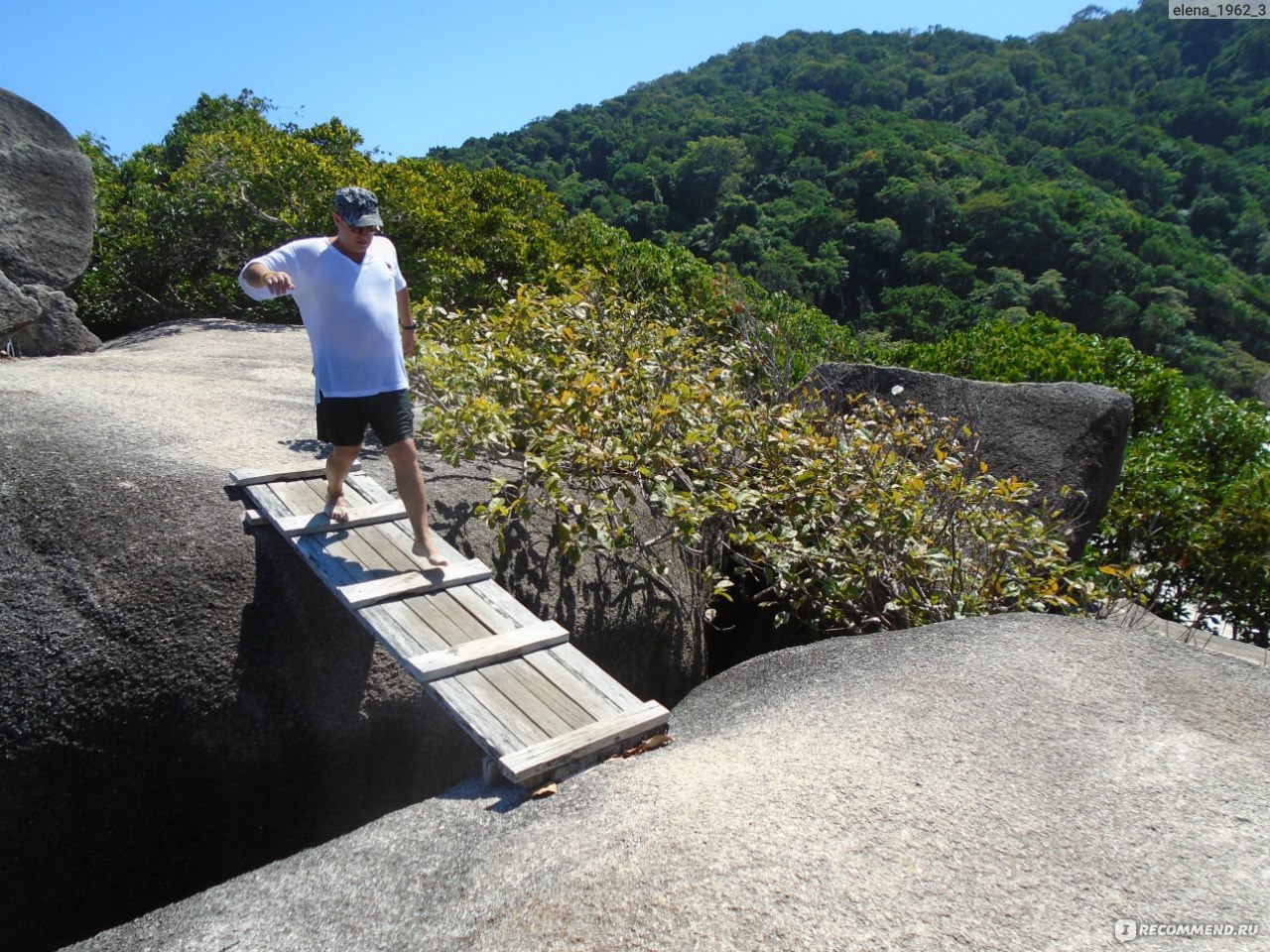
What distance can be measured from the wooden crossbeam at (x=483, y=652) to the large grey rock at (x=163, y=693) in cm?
81

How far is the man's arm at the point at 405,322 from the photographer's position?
16.4ft

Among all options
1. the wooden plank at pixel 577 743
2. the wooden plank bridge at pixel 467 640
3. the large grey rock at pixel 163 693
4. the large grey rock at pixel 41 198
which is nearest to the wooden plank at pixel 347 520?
the wooden plank bridge at pixel 467 640

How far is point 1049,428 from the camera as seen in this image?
8320mm

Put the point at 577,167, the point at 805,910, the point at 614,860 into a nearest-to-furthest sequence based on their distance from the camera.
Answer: the point at 805,910 → the point at 614,860 → the point at 577,167

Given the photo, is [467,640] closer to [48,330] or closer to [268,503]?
[268,503]

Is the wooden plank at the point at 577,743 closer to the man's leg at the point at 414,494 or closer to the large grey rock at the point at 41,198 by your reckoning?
the man's leg at the point at 414,494

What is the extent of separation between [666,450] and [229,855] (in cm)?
314

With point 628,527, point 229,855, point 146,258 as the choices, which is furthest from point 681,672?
point 146,258

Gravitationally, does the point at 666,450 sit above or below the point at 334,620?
above

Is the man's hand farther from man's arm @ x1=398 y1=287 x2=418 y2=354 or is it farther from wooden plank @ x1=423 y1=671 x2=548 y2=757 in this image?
wooden plank @ x1=423 y1=671 x2=548 y2=757

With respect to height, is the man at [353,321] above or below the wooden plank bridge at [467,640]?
above

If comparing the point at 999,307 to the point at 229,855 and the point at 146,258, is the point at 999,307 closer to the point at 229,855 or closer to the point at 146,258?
the point at 146,258

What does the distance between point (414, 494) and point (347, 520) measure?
0.53m

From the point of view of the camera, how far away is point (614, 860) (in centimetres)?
310
